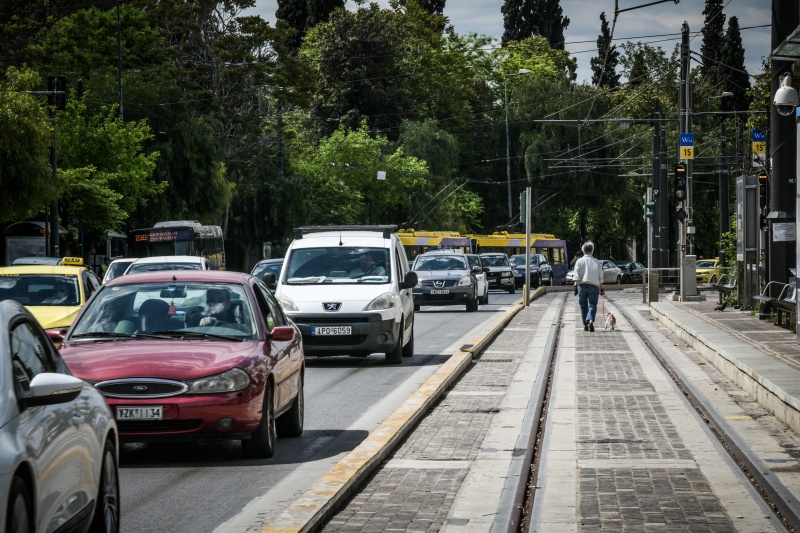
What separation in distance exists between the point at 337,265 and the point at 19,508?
51.5ft

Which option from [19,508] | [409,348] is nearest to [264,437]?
[19,508]

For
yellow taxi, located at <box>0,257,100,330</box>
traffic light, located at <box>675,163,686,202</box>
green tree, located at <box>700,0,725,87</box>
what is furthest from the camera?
green tree, located at <box>700,0,725,87</box>

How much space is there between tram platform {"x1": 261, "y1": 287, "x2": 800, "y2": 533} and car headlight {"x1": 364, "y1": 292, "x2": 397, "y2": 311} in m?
1.21

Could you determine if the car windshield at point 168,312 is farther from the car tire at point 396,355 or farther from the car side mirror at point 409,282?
the car side mirror at point 409,282

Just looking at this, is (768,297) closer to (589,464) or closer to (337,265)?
(337,265)

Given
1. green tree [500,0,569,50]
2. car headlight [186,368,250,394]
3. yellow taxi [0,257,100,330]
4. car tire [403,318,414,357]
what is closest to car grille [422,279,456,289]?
car tire [403,318,414,357]

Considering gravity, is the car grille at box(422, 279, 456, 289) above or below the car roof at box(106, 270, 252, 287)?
below

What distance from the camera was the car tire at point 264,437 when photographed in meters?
10.3

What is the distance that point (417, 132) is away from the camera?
82.6 m

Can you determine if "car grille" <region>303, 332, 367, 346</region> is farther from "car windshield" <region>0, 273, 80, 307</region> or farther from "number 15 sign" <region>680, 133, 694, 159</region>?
"number 15 sign" <region>680, 133, 694, 159</region>

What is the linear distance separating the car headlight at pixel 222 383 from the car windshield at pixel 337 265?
10.3 meters

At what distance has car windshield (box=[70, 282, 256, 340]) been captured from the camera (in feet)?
35.4

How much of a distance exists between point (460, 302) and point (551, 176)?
4579 centimetres

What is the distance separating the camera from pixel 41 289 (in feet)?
59.3
